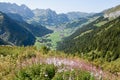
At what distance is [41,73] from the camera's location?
11359mm

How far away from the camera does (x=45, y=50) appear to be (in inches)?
787

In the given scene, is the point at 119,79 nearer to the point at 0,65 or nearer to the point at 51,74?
the point at 51,74

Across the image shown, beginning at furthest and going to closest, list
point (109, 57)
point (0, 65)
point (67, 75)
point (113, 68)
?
point (109, 57) < point (113, 68) < point (0, 65) < point (67, 75)

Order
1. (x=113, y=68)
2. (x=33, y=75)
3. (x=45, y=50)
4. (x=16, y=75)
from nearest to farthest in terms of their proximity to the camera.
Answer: (x=33, y=75) < (x=16, y=75) < (x=113, y=68) < (x=45, y=50)

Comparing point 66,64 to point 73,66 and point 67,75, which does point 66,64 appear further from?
point 67,75

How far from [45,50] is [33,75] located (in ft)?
26.5

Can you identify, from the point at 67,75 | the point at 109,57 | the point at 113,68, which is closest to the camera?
the point at 67,75

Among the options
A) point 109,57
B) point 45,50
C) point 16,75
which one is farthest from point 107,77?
point 109,57

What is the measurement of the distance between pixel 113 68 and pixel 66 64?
4.00 meters

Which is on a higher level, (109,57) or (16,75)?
(16,75)

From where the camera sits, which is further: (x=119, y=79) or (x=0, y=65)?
(x=0, y=65)

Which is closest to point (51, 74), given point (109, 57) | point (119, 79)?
point (119, 79)

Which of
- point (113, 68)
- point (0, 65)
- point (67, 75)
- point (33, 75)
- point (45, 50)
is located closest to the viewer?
point (67, 75)

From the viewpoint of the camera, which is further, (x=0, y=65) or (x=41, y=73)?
(x=0, y=65)
